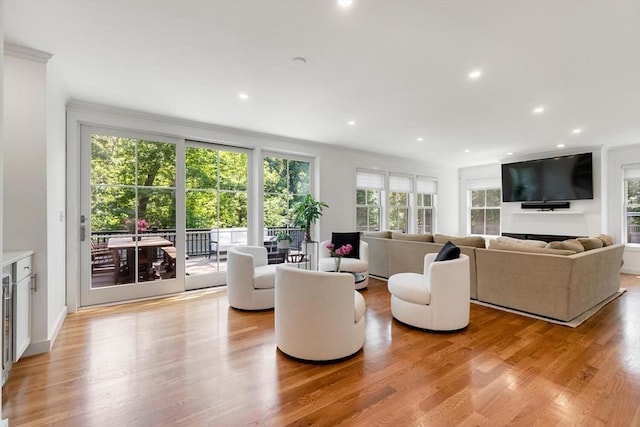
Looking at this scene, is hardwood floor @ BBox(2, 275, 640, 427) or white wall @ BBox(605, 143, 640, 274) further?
white wall @ BBox(605, 143, 640, 274)

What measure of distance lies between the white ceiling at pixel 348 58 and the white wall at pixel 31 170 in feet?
0.74

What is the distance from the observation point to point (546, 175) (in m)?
6.74

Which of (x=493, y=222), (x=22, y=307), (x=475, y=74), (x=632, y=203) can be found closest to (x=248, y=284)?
(x=22, y=307)

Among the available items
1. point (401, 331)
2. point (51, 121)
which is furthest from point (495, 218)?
point (51, 121)

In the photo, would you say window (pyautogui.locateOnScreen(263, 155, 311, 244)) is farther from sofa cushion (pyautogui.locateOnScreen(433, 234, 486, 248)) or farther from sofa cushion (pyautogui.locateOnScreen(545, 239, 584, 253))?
sofa cushion (pyautogui.locateOnScreen(545, 239, 584, 253))

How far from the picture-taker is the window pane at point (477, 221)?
330 inches

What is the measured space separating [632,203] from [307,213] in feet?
21.5

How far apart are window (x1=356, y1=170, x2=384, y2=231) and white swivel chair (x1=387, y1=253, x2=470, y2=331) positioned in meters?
3.57

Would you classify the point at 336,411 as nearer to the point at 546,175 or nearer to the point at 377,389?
the point at 377,389

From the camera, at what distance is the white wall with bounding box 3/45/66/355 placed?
2586mm

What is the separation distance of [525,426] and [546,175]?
6.67 metres

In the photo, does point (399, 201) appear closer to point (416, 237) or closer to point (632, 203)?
point (416, 237)

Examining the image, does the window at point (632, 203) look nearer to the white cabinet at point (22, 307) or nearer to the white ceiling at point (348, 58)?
the white ceiling at point (348, 58)

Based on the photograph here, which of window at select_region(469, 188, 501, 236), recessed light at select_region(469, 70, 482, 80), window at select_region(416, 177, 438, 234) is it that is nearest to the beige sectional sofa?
recessed light at select_region(469, 70, 482, 80)
